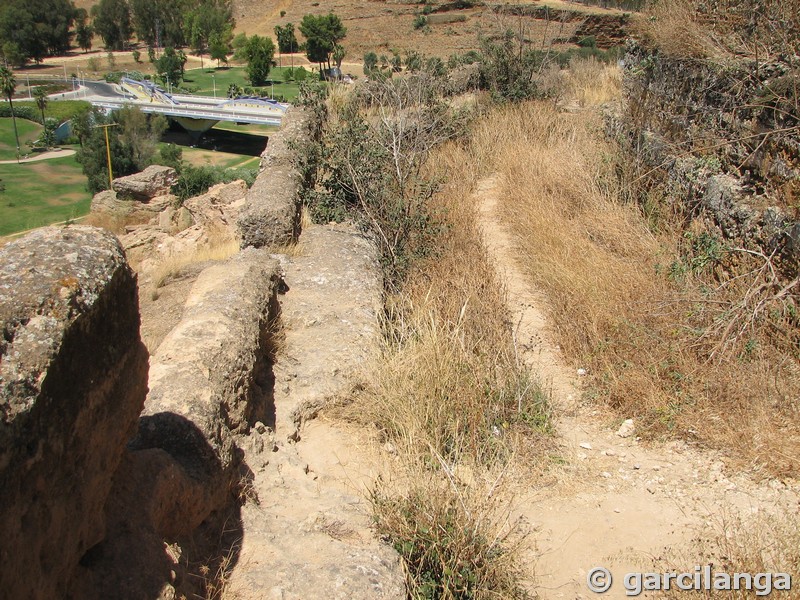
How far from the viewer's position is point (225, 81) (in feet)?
231

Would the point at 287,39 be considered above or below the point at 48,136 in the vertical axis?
above

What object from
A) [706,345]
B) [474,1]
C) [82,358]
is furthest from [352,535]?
[474,1]

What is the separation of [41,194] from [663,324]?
43.1 m

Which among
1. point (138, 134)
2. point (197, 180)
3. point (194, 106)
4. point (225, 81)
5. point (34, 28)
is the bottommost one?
point (197, 180)

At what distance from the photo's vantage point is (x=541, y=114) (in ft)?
30.9

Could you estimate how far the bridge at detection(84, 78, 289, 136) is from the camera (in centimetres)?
5000

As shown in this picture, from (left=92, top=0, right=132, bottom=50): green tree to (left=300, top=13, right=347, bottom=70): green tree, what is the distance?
33.4 meters

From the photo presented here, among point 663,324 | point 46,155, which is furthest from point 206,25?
point 663,324

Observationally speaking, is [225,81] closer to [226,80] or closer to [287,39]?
[226,80]

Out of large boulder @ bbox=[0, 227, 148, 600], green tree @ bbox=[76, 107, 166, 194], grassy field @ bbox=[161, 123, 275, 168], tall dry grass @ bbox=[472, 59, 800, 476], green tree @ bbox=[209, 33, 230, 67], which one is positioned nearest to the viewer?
large boulder @ bbox=[0, 227, 148, 600]

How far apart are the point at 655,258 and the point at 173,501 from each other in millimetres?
4243

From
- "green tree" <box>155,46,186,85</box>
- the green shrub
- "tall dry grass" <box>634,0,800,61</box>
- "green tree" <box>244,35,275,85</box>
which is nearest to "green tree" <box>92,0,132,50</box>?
"green tree" <box>155,46,186,85</box>

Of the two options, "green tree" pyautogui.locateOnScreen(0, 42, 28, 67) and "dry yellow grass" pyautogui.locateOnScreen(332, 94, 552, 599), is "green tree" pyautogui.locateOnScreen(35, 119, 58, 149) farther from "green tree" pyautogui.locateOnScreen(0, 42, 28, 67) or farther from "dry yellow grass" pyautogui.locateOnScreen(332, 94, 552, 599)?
"dry yellow grass" pyautogui.locateOnScreen(332, 94, 552, 599)

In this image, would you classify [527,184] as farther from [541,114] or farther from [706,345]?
[706,345]
